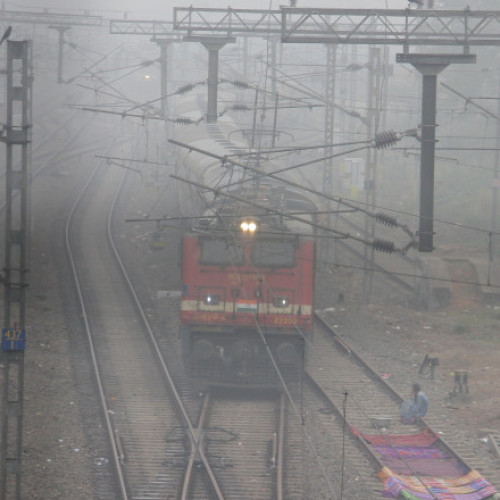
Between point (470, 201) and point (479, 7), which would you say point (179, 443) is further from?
point (479, 7)

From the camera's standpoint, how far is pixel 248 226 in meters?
15.1

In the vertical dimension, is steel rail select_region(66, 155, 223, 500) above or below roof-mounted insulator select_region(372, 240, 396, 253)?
below

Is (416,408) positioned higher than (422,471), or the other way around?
(416,408)

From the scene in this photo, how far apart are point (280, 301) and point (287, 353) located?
0.91 m

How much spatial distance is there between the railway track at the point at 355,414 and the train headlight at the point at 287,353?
100 cm

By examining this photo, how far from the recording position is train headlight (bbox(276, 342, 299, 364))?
15508 mm

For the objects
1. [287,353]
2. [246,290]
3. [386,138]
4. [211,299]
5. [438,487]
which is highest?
[386,138]

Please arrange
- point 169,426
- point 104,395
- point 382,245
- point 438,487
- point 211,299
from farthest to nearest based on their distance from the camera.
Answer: point 104,395 < point 211,299 < point 169,426 < point 382,245 < point 438,487

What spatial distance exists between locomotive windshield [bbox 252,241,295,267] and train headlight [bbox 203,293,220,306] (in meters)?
0.85

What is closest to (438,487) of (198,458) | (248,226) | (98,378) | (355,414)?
(198,458)

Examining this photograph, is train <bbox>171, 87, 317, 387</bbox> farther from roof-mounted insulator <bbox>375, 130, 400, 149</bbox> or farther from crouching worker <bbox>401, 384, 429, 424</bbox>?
roof-mounted insulator <bbox>375, 130, 400, 149</bbox>

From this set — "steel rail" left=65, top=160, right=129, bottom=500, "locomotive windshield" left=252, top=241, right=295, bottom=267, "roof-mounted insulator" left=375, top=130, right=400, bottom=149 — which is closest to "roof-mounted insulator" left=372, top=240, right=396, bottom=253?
"roof-mounted insulator" left=375, top=130, right=400, bottom=149

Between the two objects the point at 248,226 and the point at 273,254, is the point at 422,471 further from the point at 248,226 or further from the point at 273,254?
the point at 248,226

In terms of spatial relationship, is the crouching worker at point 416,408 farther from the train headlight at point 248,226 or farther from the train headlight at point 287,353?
the train headlight at point 248,226
